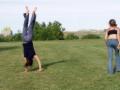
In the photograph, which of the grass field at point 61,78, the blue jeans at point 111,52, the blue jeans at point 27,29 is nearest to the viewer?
the grass field at point 61,78

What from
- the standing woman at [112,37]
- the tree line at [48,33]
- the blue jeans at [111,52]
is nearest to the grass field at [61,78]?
the blue jeans at [111,52]

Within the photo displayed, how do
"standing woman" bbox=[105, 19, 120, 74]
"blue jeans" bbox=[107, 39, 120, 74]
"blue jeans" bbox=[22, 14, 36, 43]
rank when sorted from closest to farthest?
1. "standing woman" bbox=[105, 19, 120, 74]
2. "blue jeans" bbox=[107, 39, 120, 74]
3. "blue jeans" bbox=[22, 14, 36, 43]

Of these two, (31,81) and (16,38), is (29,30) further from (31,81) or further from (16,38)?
(16,38)

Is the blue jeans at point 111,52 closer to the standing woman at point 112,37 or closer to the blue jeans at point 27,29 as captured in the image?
the standing woman at point 112,37

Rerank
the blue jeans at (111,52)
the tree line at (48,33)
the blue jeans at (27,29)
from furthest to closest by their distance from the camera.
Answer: the tree line at (48,33) < the blue jeans at (27,29) < the blue jeans at (111,52)

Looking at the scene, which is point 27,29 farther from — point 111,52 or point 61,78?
point 111,52

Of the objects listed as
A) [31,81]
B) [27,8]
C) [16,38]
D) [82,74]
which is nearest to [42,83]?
[31,81]

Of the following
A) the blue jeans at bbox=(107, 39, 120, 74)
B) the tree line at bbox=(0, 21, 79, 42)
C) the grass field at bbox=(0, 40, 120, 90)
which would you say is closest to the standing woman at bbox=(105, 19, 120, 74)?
the blue jeans at bbox=(107, 39, 120, 74)

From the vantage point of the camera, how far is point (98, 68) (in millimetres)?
19141

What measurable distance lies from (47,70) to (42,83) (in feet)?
11.1

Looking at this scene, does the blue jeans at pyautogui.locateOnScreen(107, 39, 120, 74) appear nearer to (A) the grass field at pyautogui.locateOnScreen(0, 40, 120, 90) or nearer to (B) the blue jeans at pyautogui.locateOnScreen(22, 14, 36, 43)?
(A) the grass field at pyautogui.locateOnScreen(0, 40, 120, 90)

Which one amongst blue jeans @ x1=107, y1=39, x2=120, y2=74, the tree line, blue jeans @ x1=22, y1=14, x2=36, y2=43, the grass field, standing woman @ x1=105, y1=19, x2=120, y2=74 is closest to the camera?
the grass field

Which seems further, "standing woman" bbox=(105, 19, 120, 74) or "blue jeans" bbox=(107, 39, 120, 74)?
"blue jeans" bbox=(107, 39, 120, 74)

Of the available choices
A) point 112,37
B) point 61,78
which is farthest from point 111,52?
point 61,78
